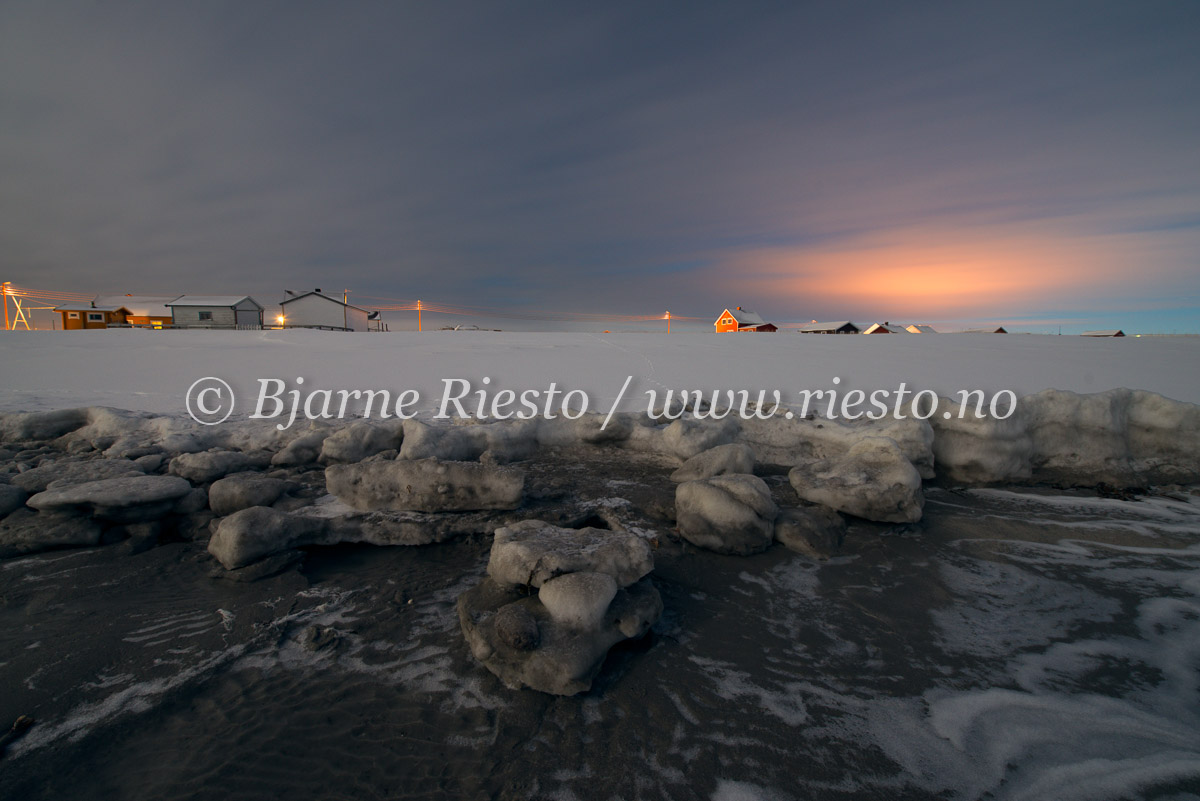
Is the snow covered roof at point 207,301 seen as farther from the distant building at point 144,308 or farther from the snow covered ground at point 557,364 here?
the snow covered ground at point 557,364

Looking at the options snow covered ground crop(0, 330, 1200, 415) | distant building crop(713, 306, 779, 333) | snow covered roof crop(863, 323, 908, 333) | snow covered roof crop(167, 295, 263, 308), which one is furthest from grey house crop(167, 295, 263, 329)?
snow covered roof crop(863, 323, 908, 333)

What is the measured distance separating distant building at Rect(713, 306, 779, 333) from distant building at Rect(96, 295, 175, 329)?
113ft

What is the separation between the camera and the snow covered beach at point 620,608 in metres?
2.17

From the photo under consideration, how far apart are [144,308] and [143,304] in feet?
1.84

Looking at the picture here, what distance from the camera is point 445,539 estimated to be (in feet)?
13.6

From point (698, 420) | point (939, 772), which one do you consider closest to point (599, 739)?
point (939, 772)

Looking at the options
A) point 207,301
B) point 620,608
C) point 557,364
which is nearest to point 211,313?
point 207,301

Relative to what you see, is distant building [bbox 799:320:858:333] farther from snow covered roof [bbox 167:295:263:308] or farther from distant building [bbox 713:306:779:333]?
snow covered roof [bbox 167:295:263:308]

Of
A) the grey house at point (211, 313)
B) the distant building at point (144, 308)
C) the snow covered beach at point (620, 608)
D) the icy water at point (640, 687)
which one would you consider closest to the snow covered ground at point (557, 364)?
the snow covered beach at point (620, 608)

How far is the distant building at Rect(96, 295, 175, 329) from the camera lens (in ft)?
110

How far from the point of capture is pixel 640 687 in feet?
8.36

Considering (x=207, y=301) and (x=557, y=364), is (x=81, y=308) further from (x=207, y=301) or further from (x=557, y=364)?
(x=557, y=364)

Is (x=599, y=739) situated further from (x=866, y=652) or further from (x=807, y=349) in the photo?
(x=807, y=349)

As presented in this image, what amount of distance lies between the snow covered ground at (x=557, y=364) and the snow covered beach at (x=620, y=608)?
10.7ft
